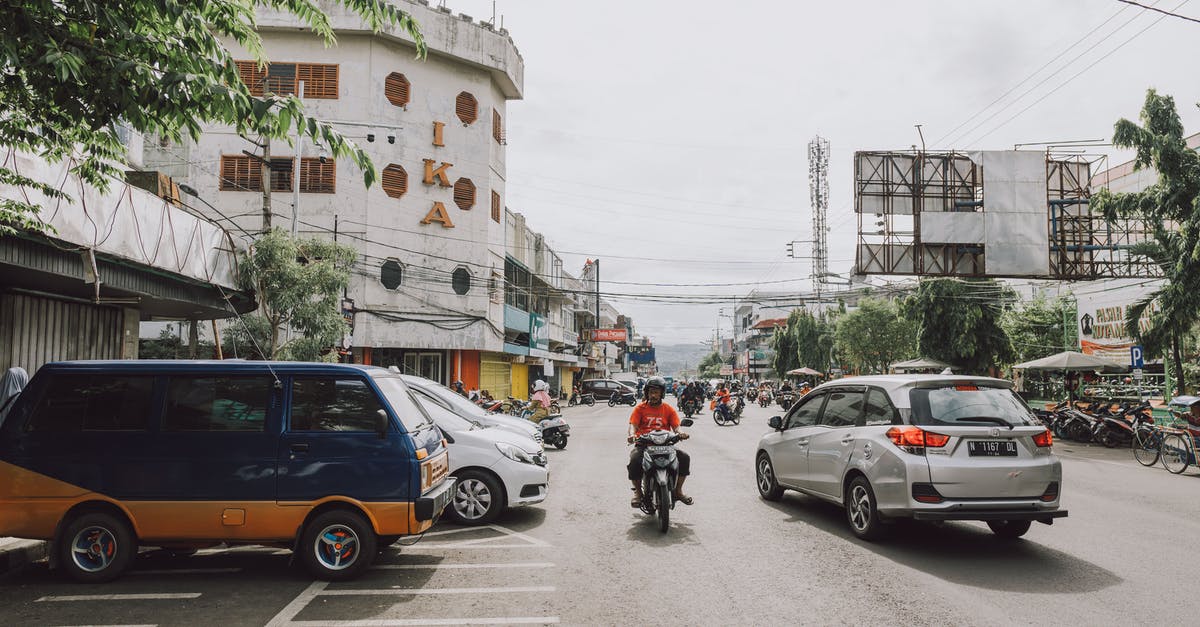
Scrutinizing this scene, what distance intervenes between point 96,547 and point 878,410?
7.25m

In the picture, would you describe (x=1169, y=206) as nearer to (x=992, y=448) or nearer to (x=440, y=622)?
(x=992, y=448)

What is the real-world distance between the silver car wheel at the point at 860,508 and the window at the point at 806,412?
1323mm

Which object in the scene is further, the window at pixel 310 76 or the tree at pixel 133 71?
the window at pixel 310 76

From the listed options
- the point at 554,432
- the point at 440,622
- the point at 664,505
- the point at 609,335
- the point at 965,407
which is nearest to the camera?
the point at 440,622

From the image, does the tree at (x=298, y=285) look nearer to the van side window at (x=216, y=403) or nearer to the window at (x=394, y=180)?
the van side window at (x=216, y=403)

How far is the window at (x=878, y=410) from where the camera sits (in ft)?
23.5

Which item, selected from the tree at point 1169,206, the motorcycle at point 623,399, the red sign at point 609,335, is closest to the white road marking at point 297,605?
the tree at point 1169,206

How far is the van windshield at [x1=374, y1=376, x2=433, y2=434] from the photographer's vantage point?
6.20 metres

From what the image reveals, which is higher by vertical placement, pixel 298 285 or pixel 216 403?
pixel 298 285

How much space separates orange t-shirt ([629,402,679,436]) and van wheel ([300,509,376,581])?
3.54 metres

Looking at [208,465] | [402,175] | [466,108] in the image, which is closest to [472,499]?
[208,465]

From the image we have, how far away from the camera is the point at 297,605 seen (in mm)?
5332

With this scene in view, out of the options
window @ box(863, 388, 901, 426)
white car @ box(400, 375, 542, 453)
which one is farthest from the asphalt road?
white car @ box(400, 375, 542, 453)

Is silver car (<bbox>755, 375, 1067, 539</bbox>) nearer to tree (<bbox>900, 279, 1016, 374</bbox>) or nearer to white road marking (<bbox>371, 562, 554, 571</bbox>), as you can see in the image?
white road marking (<bbox>371, 562, 554, 571</bbox>)
